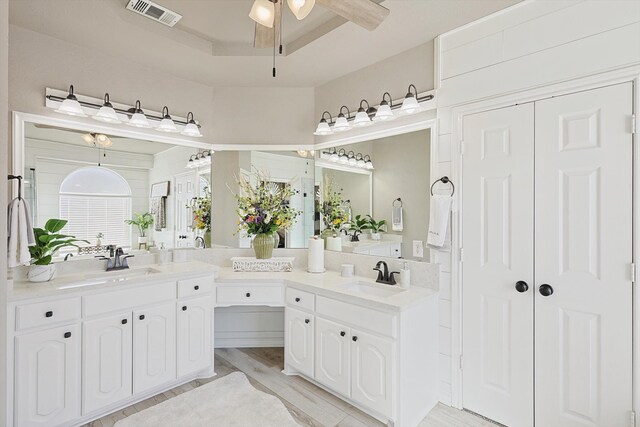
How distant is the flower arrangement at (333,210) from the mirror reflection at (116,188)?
3.88 feet

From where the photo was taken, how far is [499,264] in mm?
2160

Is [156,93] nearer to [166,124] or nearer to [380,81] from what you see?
[166,124]

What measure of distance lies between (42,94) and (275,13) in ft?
6.37

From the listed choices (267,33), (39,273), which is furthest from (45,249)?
(267,33)

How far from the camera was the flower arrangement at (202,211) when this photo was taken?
10.6 ft

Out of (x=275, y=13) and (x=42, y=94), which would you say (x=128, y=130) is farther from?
(x=275, y=13)

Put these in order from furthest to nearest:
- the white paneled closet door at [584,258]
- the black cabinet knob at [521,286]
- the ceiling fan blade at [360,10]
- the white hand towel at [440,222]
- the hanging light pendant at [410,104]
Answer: the hanging light pendant at [410,104], the white hand towel at [440,222], the black cabinet knob at [521,286], the white paneled closet door at [584,258], the ceiling fan blade at [360,10]

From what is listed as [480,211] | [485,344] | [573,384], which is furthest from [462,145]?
[573,384]

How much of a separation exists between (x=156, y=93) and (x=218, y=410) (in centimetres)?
270

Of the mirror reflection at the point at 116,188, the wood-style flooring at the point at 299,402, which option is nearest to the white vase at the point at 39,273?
the mirror reflection at the point at 116,188

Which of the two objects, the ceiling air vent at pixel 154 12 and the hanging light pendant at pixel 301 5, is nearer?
the hanging light pendant at pixel 301 5

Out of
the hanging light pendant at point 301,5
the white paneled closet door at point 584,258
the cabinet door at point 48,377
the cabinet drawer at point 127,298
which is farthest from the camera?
the cabinet drawer at point 127,298

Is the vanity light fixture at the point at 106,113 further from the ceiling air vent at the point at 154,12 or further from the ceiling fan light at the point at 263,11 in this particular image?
the ceiling fan light at the point at 263,11

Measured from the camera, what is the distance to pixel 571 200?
188cm
